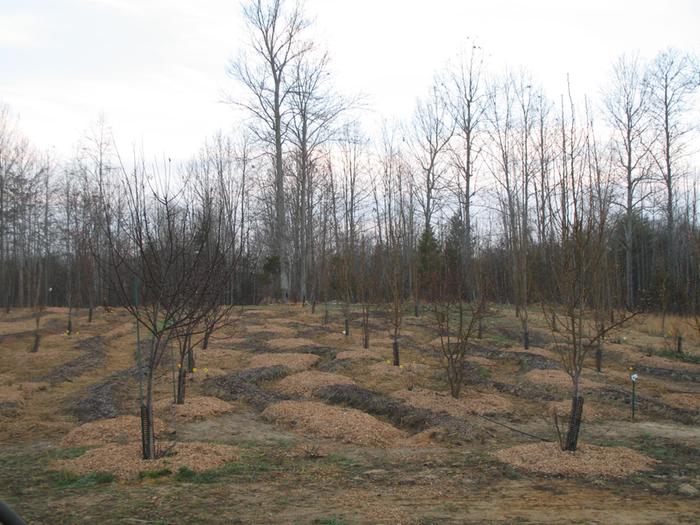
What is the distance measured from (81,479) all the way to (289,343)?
10.5m

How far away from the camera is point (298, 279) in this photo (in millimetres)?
31969

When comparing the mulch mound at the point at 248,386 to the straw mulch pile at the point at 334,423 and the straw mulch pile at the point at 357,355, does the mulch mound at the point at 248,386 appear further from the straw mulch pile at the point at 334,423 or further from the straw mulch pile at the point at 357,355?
the straw mulch pile at the point at 357,355

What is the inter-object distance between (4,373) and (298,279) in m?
19.4

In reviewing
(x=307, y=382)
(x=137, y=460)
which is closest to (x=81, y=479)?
(x=137, y=460)

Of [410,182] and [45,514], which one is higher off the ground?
[410,182]

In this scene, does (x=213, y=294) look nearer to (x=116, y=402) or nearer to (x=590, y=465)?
(x=116, y=402)

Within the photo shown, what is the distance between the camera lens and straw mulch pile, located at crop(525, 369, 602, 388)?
11758 millimetres

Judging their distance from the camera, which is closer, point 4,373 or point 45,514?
point 45,514

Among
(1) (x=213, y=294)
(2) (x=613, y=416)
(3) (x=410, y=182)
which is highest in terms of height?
(3) (x=410, y=182)

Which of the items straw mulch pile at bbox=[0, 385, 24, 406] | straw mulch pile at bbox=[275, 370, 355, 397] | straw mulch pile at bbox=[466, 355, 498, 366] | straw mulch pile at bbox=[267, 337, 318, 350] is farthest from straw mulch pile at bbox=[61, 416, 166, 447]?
straw mulch pile at bbox=[466, 355, 498, 366]

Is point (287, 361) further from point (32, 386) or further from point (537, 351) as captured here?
point (537, 351)

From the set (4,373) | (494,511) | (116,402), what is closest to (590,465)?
→ (494,511)

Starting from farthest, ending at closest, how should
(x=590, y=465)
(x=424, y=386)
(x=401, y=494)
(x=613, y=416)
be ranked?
(x=424, y=386) → (x=613, y=416) → (x=590, y=465) → (x=401, y=494)

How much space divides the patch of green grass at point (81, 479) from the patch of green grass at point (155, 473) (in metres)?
0.29
